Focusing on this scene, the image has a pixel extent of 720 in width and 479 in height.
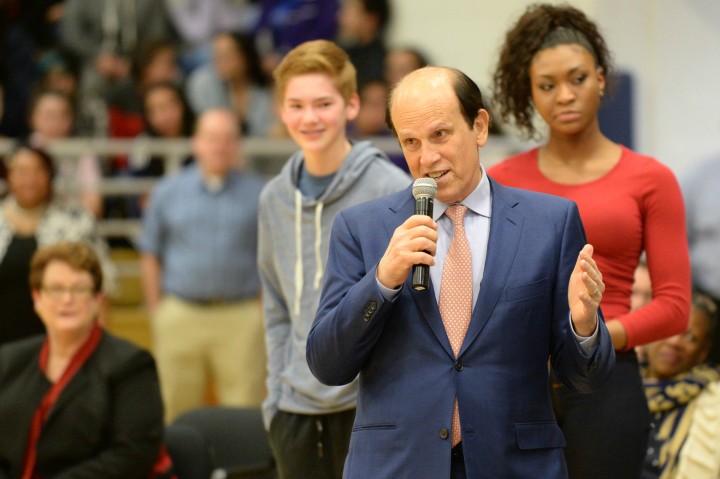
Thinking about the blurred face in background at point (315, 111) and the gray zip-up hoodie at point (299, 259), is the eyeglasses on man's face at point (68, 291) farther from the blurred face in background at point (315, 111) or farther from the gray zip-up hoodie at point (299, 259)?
the blurred face in background at point (315, 111)

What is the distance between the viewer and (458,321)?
8.36ft

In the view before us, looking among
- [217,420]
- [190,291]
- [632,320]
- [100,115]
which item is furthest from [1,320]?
[632,320]

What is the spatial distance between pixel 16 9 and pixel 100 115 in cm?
158

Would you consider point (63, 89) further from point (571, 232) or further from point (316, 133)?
point (571, 232)

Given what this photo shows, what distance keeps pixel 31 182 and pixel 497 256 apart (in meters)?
4.14

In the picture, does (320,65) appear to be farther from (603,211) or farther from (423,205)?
(423,205)

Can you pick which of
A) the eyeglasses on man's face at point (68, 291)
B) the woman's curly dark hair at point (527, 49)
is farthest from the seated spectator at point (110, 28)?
the woman's curly dark hair at point (527, 49)

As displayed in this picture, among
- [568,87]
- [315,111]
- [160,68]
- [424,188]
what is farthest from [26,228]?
[424,188]

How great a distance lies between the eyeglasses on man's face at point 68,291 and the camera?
4.65 metres

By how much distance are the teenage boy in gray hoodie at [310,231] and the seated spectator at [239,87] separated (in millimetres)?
4447

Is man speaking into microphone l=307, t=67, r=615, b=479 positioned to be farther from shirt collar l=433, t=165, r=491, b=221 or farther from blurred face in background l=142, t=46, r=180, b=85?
blurred face in background l=142, t=46, r=180, b=85

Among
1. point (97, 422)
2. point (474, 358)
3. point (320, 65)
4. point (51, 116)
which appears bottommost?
point (97, 422)

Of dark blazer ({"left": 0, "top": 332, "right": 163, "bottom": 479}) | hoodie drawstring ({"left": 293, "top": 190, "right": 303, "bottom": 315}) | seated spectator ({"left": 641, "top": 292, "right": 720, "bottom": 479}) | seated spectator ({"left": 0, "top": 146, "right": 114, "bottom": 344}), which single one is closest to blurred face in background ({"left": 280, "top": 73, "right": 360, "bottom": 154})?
hoodie drawstring ({"left": 293, "top": 190, "right": 303, "bottom": 315})

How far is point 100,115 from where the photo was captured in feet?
27.5
